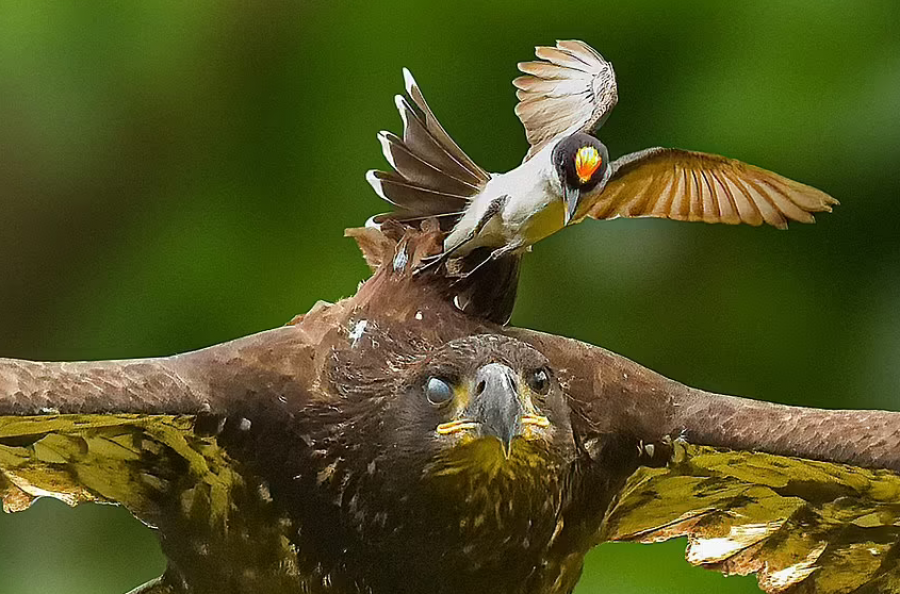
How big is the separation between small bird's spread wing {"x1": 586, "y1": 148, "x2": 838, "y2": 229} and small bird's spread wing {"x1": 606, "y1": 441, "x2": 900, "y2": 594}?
0.93ft

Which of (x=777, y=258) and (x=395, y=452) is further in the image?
Answer: (x=777, y=258)

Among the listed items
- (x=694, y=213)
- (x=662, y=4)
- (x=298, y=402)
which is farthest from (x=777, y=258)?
(x=298, y=402)

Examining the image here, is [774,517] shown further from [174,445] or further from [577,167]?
[174,445]

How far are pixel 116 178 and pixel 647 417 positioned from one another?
1.40 metres

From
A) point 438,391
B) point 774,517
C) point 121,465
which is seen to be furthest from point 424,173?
point 774,517

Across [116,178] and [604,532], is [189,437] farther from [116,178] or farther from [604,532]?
[116,178]

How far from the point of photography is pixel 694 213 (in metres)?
1.79

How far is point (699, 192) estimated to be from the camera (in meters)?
1.78

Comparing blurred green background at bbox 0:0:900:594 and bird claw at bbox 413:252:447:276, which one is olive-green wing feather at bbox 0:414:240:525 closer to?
bird claw at bbox 413:252:447:276

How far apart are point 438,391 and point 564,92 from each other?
472 millimetres

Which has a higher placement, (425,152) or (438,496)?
(425,152)

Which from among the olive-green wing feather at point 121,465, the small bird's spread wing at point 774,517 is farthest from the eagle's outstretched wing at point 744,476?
the olive-green wing feather at point 121,465

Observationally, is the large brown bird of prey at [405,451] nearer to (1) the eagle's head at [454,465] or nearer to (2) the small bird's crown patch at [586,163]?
(1) the eagle's head at [454,465]

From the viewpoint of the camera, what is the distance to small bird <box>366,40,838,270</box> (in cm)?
151
